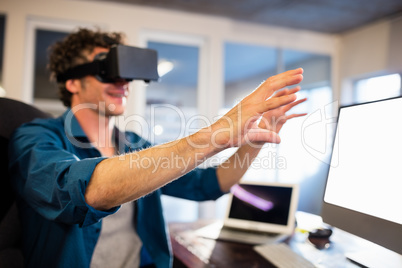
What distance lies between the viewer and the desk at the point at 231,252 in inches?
40.8

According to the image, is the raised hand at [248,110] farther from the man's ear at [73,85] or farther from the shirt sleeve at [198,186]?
the man's ear at [73,85]

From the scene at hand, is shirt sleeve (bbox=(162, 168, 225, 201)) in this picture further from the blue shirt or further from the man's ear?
the man's ear

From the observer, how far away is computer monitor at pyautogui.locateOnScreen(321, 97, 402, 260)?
0.81 m

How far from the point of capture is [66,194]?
30.7 inches

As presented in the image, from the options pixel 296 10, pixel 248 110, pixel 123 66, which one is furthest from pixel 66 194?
pixel 296 10

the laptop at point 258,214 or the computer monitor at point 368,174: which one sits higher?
the computer monitor at point 368,174

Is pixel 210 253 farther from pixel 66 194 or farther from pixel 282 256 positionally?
pixel 66 194

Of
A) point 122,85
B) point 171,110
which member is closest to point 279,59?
point 171,110

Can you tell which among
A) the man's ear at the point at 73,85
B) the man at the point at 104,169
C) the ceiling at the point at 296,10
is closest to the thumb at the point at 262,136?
the man at the point at 104,169

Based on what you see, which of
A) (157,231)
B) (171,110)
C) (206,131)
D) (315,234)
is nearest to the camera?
(206,131)

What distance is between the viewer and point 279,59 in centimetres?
412

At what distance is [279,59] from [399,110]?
11.3ft

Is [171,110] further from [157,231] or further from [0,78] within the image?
[157,231]

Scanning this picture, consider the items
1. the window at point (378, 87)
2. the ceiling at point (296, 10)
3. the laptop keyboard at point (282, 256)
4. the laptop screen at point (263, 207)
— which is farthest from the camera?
the window at point (378, 87)
